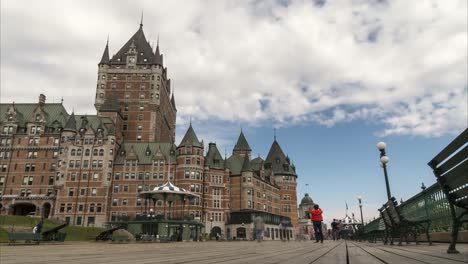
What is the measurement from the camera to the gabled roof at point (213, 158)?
68.9m

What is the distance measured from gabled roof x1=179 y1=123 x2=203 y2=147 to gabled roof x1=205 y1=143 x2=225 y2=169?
4.65 meters

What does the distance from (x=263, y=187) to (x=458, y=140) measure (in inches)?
2922

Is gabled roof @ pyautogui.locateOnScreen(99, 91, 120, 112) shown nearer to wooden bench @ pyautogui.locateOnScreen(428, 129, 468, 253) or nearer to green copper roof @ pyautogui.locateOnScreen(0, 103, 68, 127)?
green copper roof @ pyautogui.locateOnScreen(0, 103, 68, 127)

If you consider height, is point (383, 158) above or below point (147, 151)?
below

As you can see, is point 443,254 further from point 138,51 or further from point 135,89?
point 138,51

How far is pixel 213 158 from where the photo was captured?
70000 millimetres

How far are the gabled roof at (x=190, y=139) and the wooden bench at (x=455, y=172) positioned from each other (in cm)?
6083

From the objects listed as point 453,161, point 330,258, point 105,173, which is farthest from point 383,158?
point 105,173

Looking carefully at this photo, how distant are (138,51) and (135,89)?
1199cm

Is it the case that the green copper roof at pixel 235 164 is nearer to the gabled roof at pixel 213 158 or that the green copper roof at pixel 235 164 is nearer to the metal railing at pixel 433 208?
the gabled roof at pixel 213 158

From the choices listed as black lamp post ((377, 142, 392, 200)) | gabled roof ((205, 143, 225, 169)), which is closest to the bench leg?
black lamp post ((377, 142, 392, 200))

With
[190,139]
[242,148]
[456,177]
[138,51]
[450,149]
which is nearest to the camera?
[450,149]

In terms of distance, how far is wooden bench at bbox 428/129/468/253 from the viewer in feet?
14.9

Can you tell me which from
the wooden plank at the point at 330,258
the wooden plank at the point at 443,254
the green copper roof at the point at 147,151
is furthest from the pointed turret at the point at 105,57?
the wooden plank at the point at 443,254
